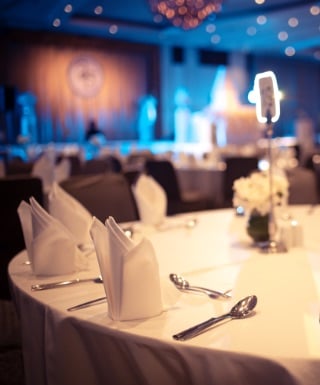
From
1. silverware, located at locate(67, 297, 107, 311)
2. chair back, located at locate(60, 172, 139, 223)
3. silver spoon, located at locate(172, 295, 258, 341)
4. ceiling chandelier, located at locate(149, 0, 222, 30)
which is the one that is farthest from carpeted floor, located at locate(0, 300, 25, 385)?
ceiling chandelier, located at locate(149, 0, 222, 30)

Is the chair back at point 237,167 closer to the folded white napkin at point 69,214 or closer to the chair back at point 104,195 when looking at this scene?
the chair back at point 104,195

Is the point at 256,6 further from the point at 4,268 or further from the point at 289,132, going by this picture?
the point at 4,268

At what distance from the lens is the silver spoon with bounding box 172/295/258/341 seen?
1032 millimetres

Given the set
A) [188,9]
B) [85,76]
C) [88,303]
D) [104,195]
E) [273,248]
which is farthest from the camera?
[85,76]

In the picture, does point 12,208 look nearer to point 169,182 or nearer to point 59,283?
point 59,283

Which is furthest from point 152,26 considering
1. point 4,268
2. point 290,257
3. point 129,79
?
point 290,257

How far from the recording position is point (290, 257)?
1700 mm

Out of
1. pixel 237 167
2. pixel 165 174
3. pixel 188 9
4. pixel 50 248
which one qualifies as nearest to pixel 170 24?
pixel 188 9

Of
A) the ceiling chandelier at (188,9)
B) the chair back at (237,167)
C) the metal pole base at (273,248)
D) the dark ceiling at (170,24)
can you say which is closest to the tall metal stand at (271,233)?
the metal pole base at (273,248)

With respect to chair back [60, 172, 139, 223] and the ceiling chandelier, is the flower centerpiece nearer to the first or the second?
chair back [60, 172, 139, 223]

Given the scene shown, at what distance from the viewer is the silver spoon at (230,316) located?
1.03m

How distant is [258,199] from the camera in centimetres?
184

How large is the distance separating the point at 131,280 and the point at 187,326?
156 mm

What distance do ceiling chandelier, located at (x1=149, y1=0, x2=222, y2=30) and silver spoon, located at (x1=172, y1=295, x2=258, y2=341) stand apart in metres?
6.79
